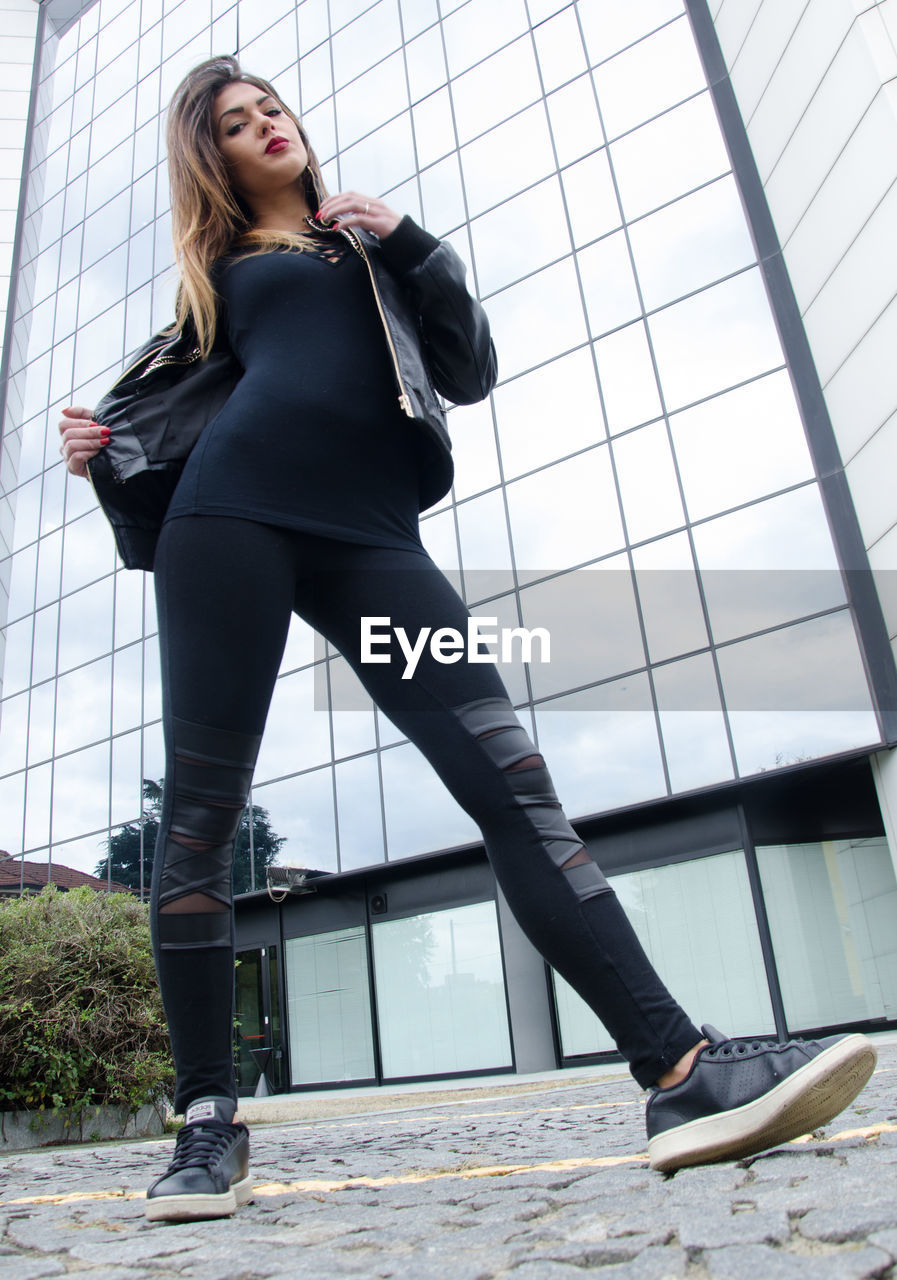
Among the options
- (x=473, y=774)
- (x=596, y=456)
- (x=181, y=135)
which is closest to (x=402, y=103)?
(x=596, y=456)

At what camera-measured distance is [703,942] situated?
11930 millimetres

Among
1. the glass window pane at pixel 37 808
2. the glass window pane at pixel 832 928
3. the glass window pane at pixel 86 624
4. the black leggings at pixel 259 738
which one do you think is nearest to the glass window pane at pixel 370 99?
the glass window pane at pixel 86 624

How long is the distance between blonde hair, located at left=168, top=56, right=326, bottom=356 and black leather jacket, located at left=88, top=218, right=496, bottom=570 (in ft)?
0.32

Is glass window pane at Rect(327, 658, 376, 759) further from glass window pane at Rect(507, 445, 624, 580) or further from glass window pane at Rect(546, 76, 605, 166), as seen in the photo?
glass window pane at Rect(546, 76, 605, 166)

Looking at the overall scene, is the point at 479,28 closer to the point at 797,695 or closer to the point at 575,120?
the point at 575,120

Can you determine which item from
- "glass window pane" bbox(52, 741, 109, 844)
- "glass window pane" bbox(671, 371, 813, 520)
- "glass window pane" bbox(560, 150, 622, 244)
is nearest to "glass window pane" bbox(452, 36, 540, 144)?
"glass window pane" bbox(560, 150, 622, 244)

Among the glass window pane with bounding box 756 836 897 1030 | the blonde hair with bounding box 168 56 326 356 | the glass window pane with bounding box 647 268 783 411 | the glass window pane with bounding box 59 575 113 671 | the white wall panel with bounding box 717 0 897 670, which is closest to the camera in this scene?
the blonde hair with bounding box 168 56 326 356

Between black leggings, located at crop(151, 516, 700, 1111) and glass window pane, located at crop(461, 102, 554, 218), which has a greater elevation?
glass window pane, located at crop(461, 102, 554, 218)

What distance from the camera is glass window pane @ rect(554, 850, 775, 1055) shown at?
11547 millimetres

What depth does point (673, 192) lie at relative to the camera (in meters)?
14.1

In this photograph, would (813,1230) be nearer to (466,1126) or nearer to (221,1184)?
(221,1184)

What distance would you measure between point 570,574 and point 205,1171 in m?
12.3

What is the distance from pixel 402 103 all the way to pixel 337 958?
15.0 meters

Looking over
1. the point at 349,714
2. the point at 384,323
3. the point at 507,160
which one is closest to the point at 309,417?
the point at 384,323
